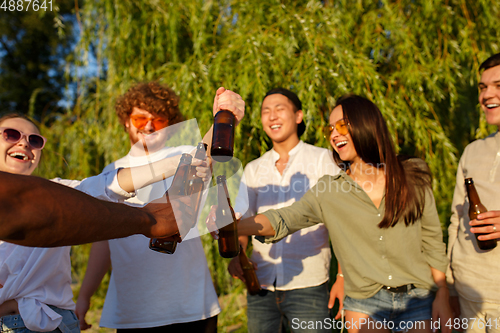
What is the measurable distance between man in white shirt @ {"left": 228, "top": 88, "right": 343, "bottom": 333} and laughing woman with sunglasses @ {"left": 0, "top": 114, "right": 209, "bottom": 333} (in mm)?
748

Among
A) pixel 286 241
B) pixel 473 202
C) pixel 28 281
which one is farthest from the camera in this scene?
pixel 286 241

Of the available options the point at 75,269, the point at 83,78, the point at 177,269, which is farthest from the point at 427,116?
the point at 75,269

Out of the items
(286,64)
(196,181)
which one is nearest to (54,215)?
(196,181)

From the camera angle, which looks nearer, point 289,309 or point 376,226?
point 376,226

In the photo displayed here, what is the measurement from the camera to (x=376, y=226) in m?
2.06

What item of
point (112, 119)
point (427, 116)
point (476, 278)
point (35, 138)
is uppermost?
point (112, 119)

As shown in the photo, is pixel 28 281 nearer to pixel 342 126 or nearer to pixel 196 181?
pixel 196 181

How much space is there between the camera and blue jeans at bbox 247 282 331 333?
2.35 m

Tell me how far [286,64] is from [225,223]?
2234mm

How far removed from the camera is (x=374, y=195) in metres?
2.14

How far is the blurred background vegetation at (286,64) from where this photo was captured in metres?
3.51

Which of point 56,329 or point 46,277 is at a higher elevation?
point 46,277

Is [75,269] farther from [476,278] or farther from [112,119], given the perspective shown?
[476,278]

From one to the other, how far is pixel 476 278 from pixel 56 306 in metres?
2.34
